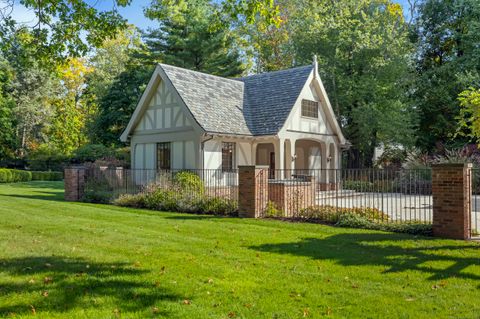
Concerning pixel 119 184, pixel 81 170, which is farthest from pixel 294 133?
pixel 81 170

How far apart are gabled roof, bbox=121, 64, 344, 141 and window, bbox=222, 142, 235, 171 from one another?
0.93 metres

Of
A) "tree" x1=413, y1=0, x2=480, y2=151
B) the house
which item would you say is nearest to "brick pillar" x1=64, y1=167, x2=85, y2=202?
the house

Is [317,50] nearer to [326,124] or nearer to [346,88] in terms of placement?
[346,88]

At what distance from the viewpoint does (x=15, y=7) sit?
9.70 metres

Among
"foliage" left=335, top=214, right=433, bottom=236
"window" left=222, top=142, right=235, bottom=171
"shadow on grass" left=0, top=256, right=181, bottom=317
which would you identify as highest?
"window" left=222, top=142, right=235, bottom=171

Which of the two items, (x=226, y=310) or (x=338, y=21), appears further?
(x=338, y=21)

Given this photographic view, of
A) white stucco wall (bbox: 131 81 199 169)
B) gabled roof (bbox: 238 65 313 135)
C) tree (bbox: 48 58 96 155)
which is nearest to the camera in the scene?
white stucco wall (bbox: 131 81 199 169)

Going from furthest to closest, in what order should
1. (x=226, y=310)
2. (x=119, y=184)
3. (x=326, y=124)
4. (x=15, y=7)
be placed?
(x=326, y=124)
(x=119, y=184)
(x=15, y=7)
(x=226, y=310)

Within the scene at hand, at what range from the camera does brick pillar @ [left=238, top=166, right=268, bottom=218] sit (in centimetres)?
1296

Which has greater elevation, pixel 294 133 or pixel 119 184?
pixel 294 133

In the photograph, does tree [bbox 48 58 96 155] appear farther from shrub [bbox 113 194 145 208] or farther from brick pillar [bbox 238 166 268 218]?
brick pillar [bbox 238 166 268 218]

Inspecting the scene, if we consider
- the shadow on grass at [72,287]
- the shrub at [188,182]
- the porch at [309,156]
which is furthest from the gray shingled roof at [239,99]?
the shadow on grass at [72,287]

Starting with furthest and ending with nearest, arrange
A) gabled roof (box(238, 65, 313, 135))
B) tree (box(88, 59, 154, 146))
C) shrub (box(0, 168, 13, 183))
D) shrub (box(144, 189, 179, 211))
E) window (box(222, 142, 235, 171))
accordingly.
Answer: tree (box(88, 59, 154, 146))
shrub (box(0, 168, 13, 183))
gabled roof (box(238, 65, 313, 135))
window (box(222, 142, 235, 171))
shrub (box(144, 189, 179, 211))

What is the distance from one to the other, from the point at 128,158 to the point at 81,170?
1012 centimetres
